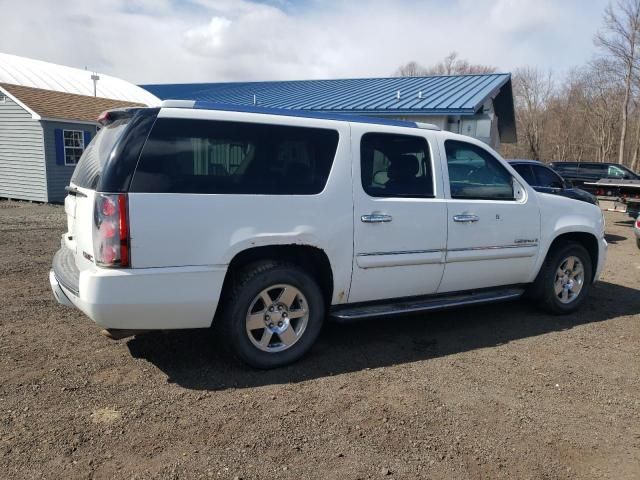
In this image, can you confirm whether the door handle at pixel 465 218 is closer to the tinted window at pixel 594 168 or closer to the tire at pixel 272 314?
the tire at pixel 272 314

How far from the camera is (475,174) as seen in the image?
16.8 ft

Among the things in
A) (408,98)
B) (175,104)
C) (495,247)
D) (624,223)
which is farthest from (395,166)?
(408,98)

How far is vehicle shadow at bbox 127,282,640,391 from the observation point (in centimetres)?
403

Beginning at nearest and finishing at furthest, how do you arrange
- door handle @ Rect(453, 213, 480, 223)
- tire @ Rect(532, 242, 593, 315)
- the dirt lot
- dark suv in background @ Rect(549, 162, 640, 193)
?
the dirt lot < door handle @ Rect(453, 213, 480, 223) < tire @ Rect(532, 242, 593, 315) < dark suv in background @ Rect(549, 162, 640, 193)

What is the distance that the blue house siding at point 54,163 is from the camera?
53.4 ft

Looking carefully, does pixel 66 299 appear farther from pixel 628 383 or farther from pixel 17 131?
pixel 17 131

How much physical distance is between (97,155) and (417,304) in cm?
288

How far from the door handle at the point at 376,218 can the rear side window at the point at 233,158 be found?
444 mm

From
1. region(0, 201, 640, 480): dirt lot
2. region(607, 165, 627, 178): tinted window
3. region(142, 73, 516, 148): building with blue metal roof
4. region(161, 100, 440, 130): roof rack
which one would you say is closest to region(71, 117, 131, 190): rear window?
region(161, 100, 440, 130): roof rack

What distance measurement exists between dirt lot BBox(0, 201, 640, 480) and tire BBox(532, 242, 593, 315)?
0.35m

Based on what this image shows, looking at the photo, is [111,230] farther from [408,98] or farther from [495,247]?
[408,98]

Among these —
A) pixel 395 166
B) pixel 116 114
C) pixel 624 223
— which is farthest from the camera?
pixel 624 223

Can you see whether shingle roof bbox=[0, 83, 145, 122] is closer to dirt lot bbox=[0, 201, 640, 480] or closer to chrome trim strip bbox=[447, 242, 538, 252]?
dirt lot bbox=[0, 201, 640, 480]

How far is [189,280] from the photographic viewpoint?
3.60 m
